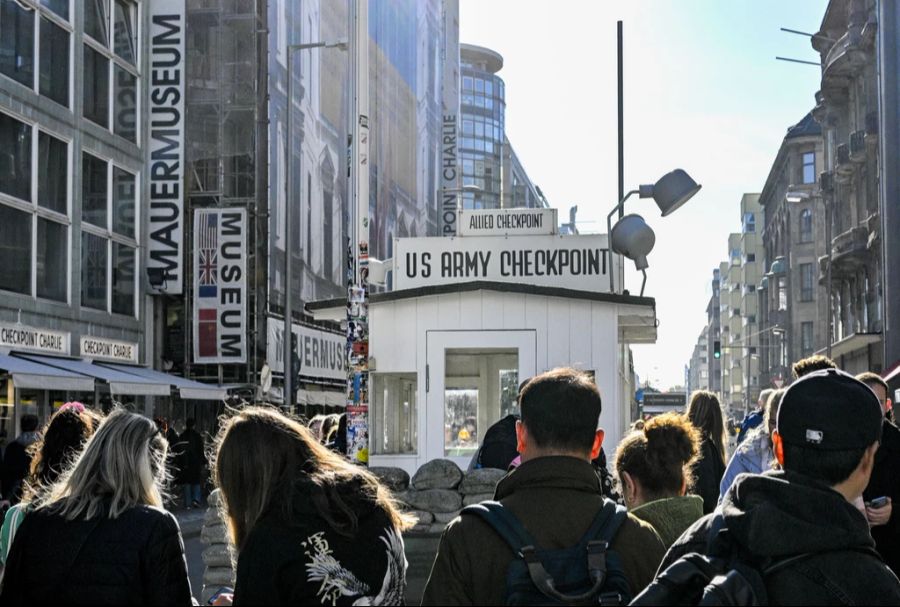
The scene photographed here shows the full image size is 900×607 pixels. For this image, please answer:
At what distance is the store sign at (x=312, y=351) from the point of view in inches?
1401

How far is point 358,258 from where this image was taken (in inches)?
567

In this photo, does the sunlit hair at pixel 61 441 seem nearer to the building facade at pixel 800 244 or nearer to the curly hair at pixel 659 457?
the curly hair at pixel 659 457

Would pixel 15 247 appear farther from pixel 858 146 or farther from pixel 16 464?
pixel 858 146

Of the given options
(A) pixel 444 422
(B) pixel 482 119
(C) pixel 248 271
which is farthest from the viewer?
(B) pixel 482 119

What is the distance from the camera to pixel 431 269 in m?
18.1

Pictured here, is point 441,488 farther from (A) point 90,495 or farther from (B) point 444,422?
(A) point 90,495

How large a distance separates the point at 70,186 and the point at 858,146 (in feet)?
118

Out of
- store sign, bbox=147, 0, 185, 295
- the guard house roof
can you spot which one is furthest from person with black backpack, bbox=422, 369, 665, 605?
Answer: store sign, bbox=147, 0, 185, 295

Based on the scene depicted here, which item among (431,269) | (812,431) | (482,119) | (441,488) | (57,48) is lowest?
(441,488)

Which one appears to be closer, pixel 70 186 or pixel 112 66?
pixel 70 186

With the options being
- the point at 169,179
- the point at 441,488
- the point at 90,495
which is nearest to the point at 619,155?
the point at 169,179

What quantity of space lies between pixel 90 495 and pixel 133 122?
2656 centimetres

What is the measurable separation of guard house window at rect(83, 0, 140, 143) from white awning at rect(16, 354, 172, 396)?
5.61m

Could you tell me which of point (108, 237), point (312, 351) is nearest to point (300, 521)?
point (108, 237)
